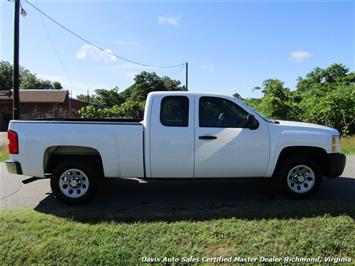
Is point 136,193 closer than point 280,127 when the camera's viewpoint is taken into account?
No

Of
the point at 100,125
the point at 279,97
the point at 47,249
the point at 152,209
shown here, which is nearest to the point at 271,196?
the point at 152,209

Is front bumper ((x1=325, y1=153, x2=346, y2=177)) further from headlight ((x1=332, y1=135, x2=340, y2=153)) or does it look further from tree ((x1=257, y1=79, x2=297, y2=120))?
tree ((x1=257, y1=79, x2=297, y2=120))

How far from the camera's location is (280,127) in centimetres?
651

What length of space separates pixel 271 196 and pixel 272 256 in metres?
2.67

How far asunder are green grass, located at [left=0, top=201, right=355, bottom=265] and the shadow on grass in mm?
44

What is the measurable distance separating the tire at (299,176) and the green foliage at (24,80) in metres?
79.8

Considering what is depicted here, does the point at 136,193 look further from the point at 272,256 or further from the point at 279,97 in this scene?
the point at 279,97

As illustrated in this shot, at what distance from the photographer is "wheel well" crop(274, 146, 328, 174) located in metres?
6.61

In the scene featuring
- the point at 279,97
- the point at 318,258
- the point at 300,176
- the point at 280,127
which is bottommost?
the point at 318,258

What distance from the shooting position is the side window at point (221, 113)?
6.41 metres

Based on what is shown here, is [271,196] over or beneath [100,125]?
beneath

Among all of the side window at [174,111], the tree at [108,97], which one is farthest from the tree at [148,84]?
the side window at [174,111]

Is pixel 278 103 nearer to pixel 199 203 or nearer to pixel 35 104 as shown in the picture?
pixel 199 203

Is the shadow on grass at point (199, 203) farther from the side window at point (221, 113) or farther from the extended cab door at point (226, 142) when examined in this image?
the side window at point (221, 113)
